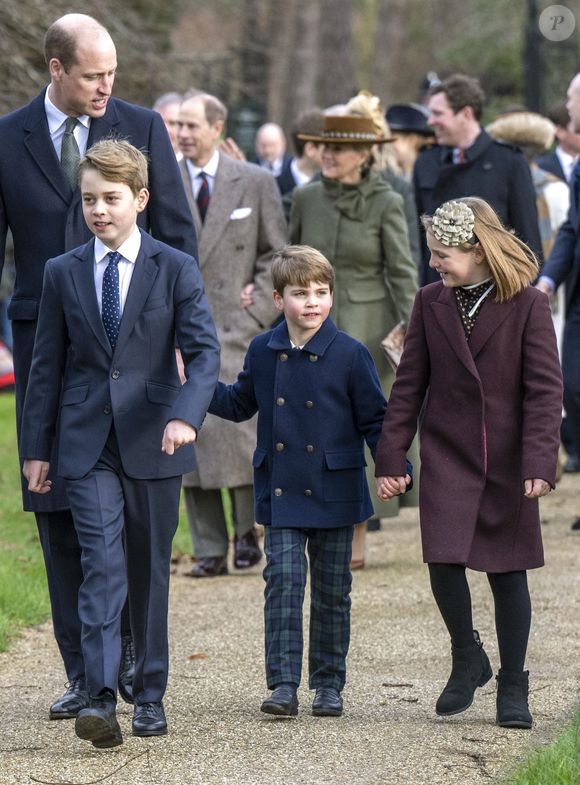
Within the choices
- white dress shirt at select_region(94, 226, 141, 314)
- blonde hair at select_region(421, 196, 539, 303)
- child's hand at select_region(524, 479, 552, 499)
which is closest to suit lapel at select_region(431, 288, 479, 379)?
blonde hair at select_region(421, 196, 539, 303)

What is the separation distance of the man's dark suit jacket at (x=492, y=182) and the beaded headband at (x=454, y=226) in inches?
128

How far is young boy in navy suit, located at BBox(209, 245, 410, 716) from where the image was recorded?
5441 mm

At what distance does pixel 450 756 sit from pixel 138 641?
1.01 metres

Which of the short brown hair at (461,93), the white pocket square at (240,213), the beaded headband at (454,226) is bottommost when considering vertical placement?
the beaded headband at (454,226)

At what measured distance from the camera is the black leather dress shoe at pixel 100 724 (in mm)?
4723

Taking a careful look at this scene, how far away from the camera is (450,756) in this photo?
480cm

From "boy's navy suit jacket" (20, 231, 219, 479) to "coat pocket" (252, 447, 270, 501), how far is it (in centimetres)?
45

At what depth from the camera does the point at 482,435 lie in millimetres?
5160

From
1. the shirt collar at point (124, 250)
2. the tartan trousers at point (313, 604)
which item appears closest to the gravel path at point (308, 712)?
the tartan trousers at point (313, 604)

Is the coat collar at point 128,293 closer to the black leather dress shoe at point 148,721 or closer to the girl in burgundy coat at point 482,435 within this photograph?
the girl in burgundy coat at point 482,435

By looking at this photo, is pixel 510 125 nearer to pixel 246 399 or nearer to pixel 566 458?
pixel 566 458

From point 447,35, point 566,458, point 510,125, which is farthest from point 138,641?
point 447,35

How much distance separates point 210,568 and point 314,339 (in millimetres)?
2922

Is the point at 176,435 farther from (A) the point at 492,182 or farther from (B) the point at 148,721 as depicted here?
(A) the point at 492,182
